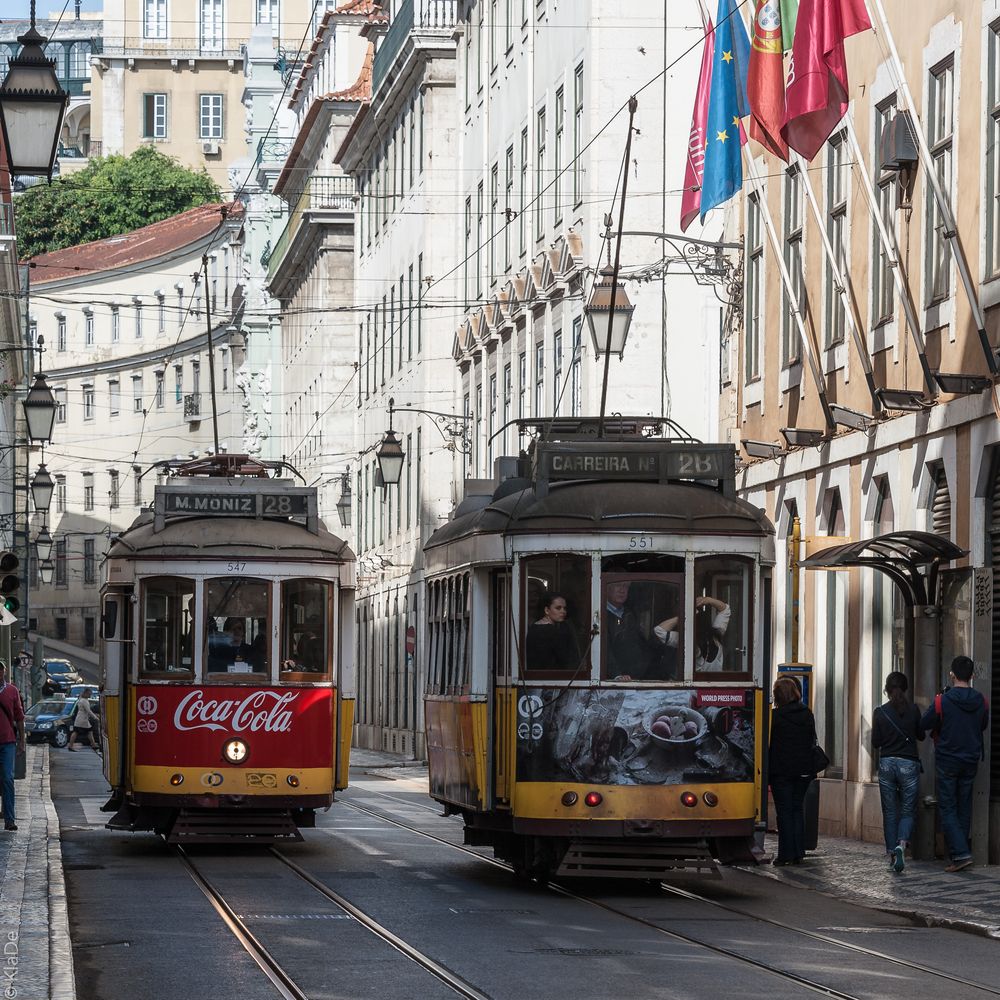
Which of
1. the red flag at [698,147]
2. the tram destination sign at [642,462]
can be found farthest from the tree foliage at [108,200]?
the tram destination sign at [642,462]

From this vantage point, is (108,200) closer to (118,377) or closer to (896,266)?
(118,377)

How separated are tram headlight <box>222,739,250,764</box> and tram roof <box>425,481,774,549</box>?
12.7 feet

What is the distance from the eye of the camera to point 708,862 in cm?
1733

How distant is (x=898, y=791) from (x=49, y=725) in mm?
46051

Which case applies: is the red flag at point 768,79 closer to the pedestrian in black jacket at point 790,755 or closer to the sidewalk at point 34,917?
the pedestrian in black jacket at point 790,755

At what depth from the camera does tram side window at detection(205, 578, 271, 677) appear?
2097cm

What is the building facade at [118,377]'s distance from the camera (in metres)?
101

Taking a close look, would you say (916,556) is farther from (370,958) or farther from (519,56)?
(519,56)

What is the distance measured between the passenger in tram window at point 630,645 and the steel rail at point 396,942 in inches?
99.3

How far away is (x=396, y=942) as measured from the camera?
46.1ft

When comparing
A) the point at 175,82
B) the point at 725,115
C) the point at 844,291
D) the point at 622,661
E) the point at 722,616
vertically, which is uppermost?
the point at 175,82

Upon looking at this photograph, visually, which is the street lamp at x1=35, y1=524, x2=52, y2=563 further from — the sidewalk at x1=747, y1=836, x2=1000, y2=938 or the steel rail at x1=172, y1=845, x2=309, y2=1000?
the steel rail at x1=172, y1=845, x2=309, y2=1000

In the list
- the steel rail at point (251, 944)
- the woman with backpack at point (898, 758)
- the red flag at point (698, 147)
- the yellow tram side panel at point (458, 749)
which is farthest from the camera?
the red flag at point (698, 147)

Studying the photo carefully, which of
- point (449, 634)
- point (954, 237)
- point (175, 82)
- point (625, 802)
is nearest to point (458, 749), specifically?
point (449, 634)
